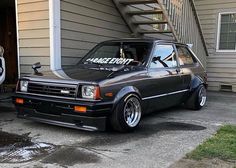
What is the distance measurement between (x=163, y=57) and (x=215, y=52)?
227 inches

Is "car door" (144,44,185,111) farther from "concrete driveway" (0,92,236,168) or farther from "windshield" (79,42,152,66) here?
"concrete driveway" (0,92,236,168)

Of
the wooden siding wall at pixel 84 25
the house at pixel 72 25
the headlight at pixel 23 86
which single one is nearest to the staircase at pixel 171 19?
the house at pixel 72 25

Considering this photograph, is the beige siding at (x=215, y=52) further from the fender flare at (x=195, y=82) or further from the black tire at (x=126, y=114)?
the black tire at (x=126, y=114)

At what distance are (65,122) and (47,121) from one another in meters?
0.34

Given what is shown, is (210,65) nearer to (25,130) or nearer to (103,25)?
(103,25)

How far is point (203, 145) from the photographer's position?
173 inches

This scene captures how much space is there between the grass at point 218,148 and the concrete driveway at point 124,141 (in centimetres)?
14

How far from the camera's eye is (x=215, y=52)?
11.2 metres

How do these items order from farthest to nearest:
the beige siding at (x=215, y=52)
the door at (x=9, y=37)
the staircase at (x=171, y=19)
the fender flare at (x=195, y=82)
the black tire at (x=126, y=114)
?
1. the beige siding at (x=215, y=52)
2. the door at (x=9, y=37)
3. the staircase at (x=171, y=19)
4. the fender flare at (x=195, y=82)
5. the black tire at (x=126, y=114)

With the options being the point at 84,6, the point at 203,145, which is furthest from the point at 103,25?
the point at 203,145

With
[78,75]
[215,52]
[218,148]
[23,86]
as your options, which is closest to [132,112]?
[78,75]

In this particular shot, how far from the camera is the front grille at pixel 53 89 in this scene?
4605 mm

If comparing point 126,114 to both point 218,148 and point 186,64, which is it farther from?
point 186,64

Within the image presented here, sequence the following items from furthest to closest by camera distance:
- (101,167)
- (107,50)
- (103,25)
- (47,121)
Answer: (103,25), (107,50), (47,121), (101,167)
